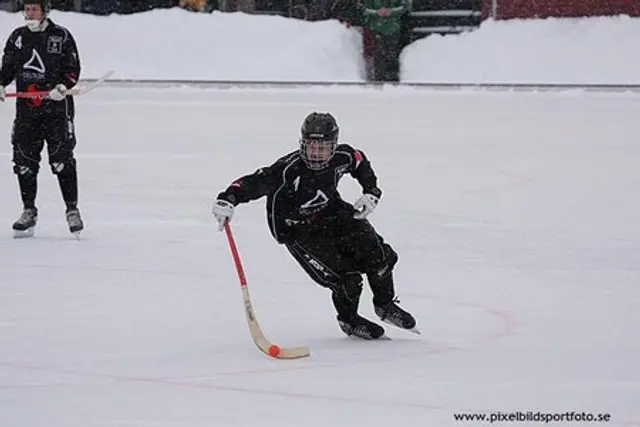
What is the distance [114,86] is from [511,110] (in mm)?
4976

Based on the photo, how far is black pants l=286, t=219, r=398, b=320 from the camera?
19.3ft

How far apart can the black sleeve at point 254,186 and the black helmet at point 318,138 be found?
143 millimetres

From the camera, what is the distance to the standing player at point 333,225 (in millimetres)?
5762

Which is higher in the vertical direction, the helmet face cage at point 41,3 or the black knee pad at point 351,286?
the helmet face cage at point 41,3

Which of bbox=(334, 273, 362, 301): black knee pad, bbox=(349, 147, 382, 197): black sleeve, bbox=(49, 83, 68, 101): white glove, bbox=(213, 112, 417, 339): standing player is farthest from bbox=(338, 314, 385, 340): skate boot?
bbox=(49, 83, 68, 101): white glove

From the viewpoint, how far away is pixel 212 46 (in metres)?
19.2

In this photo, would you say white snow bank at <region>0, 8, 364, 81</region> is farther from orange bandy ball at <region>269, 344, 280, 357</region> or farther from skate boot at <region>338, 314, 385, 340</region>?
orange bandy ball at <region>269, 344, 280, 357</region>

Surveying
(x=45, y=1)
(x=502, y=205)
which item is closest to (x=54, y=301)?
(x=45, y=1)

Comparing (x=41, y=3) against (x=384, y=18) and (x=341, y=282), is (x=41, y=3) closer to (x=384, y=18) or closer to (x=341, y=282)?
(x=341, y=282)

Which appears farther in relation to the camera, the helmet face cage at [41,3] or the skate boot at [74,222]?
the skate boot at [74,222]

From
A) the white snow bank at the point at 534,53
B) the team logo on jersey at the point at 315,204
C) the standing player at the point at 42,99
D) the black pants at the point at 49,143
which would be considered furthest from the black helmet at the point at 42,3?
the white snow bank at the point at 534,53

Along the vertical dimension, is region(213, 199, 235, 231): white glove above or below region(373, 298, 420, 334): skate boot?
above

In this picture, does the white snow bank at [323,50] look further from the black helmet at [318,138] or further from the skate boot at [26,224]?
the black helmet at [318,138]

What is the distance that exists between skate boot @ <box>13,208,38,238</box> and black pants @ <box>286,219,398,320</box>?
3.22 metres
